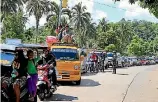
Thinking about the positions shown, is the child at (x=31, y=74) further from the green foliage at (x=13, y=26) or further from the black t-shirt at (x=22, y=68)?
the green foliage at (x=13, y=26)

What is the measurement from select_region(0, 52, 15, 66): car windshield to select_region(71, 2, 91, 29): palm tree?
63.7 metres

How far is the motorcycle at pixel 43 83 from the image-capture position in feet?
A: 41.4

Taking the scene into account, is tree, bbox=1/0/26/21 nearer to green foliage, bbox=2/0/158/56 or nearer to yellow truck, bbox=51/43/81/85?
green foliage, bbox=2/0/158/56

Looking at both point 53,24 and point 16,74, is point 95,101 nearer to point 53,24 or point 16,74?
point 16,74

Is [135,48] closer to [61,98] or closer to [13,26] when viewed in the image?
[13,26]

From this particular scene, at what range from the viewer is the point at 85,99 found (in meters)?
13.4

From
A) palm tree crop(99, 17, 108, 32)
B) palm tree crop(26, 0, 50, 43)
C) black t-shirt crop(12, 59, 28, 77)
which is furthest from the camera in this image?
palm tree crop(99, 17, 108, 32)

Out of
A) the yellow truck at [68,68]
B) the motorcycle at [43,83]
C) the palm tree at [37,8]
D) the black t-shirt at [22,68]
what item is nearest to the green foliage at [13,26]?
the palm tree at [37,8]

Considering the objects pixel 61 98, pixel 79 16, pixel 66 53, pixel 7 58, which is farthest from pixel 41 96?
pixel 79 16

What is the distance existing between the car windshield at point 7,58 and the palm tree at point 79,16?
63698 millimetres

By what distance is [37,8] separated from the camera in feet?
185

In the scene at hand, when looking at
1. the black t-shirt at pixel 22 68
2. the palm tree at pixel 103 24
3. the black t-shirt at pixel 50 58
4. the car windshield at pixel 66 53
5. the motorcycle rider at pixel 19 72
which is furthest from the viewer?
the palm tree at pixel 103 24

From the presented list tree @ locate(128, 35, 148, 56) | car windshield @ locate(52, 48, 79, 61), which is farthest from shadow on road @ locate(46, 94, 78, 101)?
tree @ locate(128, 35, 148, 56)

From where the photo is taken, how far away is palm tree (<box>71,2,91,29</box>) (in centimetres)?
7369
